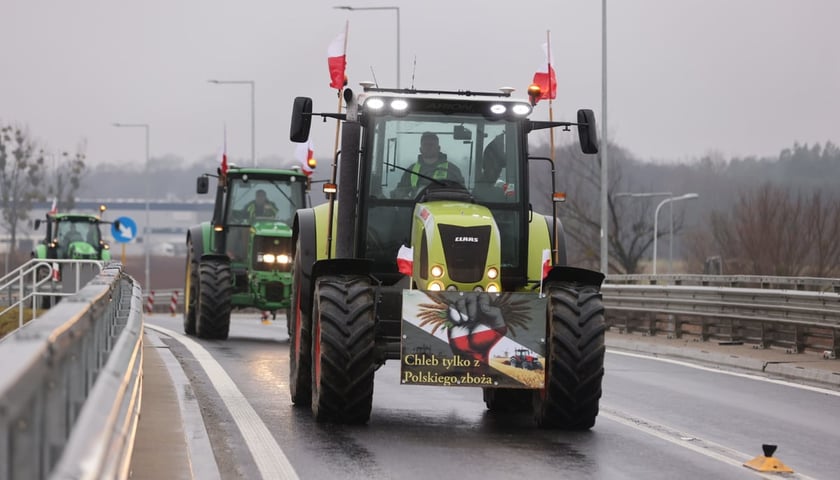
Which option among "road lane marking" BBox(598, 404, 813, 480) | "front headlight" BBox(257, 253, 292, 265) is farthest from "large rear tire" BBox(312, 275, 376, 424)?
"front headlight" BBox(257, 253, 292, 265)

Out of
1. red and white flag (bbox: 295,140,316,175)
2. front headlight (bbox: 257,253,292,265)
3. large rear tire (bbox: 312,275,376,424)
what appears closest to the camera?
large rear tire (bbox: 312,275,376,424)

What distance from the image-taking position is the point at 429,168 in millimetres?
12000

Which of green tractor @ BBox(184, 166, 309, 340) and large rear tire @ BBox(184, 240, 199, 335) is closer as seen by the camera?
green tractor @ BBox(184, 166, 309, 340)

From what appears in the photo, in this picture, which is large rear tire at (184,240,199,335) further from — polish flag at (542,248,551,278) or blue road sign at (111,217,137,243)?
polish flag at (542,248,551,278)

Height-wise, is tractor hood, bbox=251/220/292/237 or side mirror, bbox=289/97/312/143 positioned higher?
side mirror, bbox=289/97/312/143

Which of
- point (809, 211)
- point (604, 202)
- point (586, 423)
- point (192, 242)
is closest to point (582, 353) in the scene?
point (586, 423)

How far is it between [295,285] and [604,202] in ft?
66.7

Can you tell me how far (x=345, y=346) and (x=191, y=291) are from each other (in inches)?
616

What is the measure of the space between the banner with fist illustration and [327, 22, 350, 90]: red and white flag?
3262mm

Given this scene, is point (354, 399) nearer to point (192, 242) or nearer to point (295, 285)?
point (295, 285)

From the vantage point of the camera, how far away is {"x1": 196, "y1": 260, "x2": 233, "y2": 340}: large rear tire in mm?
24156

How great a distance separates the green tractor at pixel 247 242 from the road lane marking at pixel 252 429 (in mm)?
6667

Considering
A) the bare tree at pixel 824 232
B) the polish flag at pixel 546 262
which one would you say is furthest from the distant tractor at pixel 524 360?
the bare tree at pixel 824 232

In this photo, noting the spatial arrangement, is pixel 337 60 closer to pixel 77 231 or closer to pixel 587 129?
pixel 587 129
